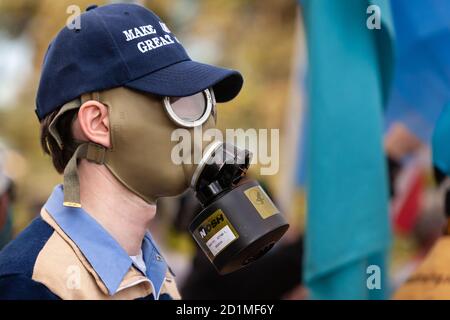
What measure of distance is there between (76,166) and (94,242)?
0.22 m

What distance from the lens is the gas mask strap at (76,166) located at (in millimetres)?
2174

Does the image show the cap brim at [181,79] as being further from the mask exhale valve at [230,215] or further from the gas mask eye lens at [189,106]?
the mask exhale valve at [230,215]

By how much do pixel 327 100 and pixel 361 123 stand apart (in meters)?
0.17

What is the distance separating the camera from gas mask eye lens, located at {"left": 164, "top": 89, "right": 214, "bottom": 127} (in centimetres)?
221

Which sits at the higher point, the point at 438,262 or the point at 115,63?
the point at 115,63

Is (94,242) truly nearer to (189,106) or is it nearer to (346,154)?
(189,106)

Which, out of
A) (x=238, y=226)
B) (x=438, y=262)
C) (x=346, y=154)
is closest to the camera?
(x=238, y=226)

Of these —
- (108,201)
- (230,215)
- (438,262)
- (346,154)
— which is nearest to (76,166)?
(108,201)

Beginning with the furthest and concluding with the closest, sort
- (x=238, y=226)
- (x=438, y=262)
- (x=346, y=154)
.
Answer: (x=346, y=154)
(x=438, y=262)
(x=238, y=226)

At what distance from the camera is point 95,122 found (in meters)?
2.21

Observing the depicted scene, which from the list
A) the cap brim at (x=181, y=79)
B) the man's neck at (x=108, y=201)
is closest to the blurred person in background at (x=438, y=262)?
the cap brim at (x=181, y=79)

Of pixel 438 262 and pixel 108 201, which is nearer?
pixel 108 201

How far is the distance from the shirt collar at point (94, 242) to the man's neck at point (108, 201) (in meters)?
0.03
